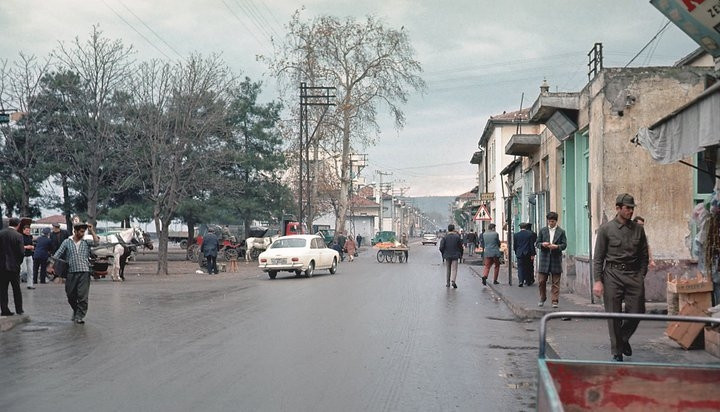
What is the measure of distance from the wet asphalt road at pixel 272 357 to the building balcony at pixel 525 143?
10.9 metres

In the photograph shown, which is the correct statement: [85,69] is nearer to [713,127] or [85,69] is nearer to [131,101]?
[131,101]

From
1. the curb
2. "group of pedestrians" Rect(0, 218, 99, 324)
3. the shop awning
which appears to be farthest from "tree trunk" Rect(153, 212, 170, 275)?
the shop awning

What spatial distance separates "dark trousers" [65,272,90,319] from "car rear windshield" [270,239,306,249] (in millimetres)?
14638

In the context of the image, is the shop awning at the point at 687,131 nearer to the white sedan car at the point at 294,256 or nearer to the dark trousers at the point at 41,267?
the white sedan car at the point at 294,256

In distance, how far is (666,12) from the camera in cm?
883

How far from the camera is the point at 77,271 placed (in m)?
14.0

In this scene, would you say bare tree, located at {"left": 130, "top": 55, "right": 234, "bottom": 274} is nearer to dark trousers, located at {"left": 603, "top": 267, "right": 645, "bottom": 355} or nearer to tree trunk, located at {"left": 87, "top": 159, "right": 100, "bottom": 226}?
tree trunk, located at {"left": 87, "top": 159, "right": 100, "bottom": 226}

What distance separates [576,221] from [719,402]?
1675 cm

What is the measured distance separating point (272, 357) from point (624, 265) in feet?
14.2

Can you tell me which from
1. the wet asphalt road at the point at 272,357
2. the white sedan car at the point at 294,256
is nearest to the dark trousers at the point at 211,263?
the white sedan car at the point at 294,256

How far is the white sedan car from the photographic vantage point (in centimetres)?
2770

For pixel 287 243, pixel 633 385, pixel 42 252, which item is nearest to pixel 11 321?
pixel 633 385

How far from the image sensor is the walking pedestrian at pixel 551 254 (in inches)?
595

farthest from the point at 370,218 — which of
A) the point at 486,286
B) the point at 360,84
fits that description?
the point at 486,286
